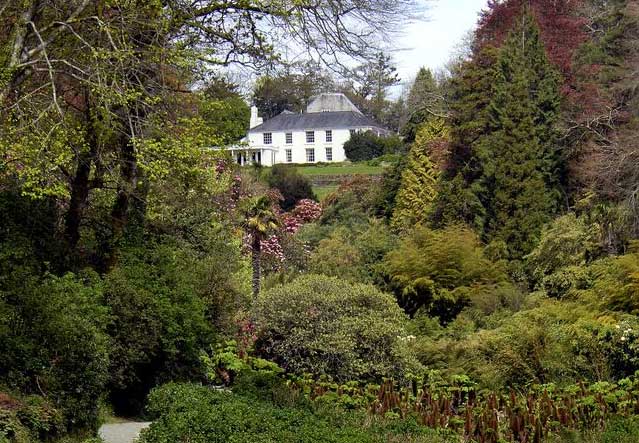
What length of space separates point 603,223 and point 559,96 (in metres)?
8.18

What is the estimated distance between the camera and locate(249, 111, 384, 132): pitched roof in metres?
73.9

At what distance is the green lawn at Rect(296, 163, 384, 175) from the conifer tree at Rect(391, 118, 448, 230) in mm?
18882

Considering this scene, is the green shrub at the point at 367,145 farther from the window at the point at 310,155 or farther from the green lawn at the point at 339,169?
the window at the point at 310,155

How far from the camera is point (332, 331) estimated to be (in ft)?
58.6

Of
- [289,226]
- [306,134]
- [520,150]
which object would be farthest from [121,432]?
[306,134]

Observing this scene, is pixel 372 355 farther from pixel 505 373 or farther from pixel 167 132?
pixel 167 132

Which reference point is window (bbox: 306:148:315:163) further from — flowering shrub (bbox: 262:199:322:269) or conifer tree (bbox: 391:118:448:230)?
conifer tree (bbox: 391:118:448:230)

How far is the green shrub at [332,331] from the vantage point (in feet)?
57.6

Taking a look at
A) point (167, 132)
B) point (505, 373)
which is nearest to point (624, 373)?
point (505, 373)

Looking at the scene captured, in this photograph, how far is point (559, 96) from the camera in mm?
32031

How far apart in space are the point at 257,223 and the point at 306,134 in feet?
152

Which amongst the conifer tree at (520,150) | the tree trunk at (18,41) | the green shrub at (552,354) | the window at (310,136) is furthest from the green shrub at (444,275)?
the window at (310,136)

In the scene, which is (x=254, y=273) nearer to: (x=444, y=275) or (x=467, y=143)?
(x=444, y=275)

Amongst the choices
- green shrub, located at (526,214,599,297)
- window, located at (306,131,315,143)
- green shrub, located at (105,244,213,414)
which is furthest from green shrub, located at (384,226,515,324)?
window, located at (306,131,315,143)
